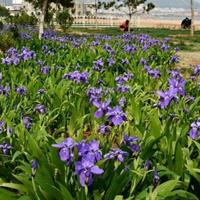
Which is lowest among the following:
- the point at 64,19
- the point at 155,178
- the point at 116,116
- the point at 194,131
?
the point at 155,178

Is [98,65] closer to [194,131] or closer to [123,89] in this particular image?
[123,89]

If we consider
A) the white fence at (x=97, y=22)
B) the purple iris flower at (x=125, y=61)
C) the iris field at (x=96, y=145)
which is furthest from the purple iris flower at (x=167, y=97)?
the white fence at (x=97, y=22)

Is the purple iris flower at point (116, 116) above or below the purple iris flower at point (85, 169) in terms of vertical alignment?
above

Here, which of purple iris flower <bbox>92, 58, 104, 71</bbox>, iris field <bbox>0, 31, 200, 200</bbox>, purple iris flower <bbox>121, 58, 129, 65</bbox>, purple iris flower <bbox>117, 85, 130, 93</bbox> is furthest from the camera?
purple iris flower <bbox>121, 58, 129, 65</bbox>

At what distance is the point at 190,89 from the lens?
6.13 metres

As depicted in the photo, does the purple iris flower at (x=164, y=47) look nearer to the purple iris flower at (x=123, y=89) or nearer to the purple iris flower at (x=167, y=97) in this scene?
the purple iris flower at (x=123, y=89)

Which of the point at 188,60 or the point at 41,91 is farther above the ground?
the point at 41,91

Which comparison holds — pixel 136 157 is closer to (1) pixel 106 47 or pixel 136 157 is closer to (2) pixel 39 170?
(2) pixel 39 170

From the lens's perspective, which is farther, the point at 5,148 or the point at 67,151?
the point at 5,148

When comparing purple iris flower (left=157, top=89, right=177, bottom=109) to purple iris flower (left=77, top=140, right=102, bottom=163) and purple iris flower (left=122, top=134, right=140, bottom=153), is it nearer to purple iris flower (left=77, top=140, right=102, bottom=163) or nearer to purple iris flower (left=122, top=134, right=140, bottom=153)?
purple iris flower (left=122, top=134, right=140, bottom=153)

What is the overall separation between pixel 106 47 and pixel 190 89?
3.87 metres

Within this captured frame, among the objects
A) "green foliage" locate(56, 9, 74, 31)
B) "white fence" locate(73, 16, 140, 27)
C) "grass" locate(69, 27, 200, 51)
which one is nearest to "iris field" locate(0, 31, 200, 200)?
"grass" locate(69, 27, 200, 51)

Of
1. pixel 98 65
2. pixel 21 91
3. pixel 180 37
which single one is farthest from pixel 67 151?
pixel 180 37

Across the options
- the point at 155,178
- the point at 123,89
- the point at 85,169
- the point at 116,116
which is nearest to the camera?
the point at 85,169
